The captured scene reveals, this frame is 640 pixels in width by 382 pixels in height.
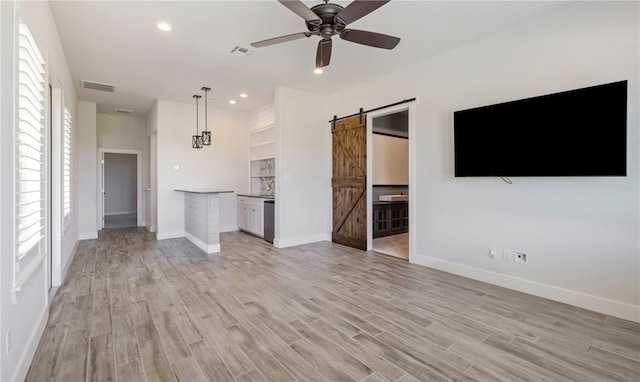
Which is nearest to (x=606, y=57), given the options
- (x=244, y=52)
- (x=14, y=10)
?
(x=244, y=52)

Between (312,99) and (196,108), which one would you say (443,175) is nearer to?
(312,99)

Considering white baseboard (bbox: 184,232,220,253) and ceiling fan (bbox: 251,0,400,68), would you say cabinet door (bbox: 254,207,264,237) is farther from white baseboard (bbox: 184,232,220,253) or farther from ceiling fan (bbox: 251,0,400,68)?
ceiling fan (bbox: 251,0,400,68)

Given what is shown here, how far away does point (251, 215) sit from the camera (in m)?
6.53

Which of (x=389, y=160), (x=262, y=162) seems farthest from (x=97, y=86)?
(x=389, y=160)

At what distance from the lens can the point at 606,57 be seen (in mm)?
2680

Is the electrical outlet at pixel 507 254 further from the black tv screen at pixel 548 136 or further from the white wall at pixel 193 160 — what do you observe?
the white wall at pixel 193 160

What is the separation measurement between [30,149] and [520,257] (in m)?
4.61

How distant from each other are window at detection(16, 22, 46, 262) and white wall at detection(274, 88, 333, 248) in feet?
10.8

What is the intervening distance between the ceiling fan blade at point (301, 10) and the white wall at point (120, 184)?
1041 cm

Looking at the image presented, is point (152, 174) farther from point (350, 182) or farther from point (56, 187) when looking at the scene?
point (350, 182)

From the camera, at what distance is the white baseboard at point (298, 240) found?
533cm

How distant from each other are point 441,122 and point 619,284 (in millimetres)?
2452

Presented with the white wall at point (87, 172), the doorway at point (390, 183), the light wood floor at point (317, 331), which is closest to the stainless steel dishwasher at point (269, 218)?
the light wood floor at point (317, 331)

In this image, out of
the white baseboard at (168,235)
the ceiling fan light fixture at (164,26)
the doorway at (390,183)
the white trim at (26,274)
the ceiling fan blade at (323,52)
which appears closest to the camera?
the white trim at (26,274)
